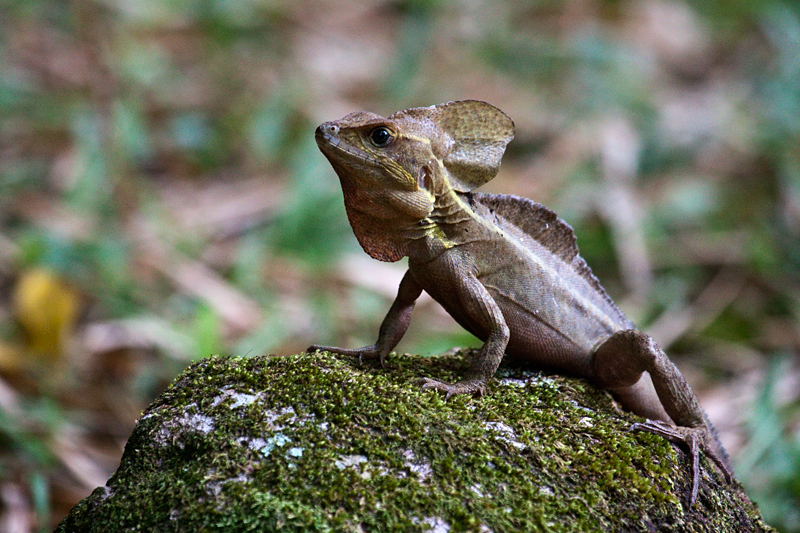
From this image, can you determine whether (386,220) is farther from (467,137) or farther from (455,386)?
(455,386)

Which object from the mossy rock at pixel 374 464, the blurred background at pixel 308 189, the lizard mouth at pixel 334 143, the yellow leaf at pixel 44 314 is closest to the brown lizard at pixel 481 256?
the lizard mouth at pixel 334 143

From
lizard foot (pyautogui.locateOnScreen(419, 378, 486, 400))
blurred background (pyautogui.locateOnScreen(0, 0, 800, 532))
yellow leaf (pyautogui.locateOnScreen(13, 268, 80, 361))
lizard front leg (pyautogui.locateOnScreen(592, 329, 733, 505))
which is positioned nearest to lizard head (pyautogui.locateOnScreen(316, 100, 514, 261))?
lizard foot (pyautogui.locateOnScreen(419, 378, 486, 400))

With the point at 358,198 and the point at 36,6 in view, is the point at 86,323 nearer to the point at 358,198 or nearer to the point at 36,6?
the point at 358,198

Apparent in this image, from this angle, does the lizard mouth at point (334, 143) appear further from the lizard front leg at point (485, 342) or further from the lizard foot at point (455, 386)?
the lizard foot at point (455, 386)

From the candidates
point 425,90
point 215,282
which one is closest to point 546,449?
point 215,282

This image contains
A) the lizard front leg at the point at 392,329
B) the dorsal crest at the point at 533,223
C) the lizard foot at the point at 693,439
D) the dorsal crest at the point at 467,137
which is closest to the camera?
the lizard foot at the point at 693,439
